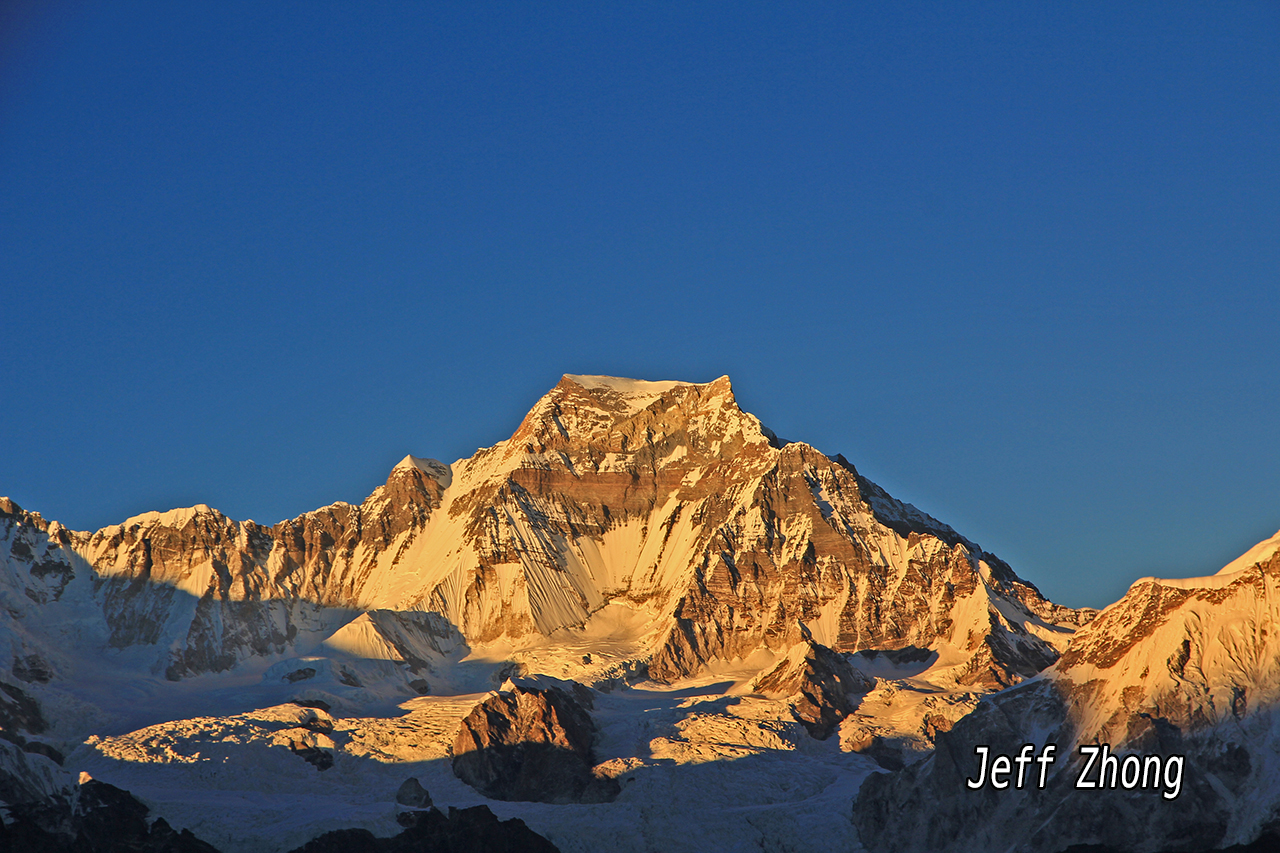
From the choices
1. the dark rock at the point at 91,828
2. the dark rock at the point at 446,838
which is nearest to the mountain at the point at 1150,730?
the dark rock at the point at 446,838

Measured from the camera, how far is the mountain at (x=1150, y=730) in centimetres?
15512

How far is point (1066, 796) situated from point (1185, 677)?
1578 cm

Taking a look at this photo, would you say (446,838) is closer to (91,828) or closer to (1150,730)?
(91,828)

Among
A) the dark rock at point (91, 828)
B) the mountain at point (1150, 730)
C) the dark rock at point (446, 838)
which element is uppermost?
the mountain at point (1150, 730)

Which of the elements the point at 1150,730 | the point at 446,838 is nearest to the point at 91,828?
the point at 446,838

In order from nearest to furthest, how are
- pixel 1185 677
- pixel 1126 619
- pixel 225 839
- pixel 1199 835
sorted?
pixel 1199 835
pixel 1185 677
pixel 1126 619
pixel 225 839

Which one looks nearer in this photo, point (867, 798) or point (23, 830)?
point (23, 830)

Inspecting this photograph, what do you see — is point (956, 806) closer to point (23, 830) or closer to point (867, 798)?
point (867, 798)

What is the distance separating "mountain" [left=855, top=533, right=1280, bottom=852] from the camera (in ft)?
509

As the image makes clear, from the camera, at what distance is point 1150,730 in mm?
160625

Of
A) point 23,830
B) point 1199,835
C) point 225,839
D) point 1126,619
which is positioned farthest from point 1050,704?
point 23,830

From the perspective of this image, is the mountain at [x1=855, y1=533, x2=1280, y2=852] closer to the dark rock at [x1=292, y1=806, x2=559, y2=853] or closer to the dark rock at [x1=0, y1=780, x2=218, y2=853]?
the dark rock at [x1=292, y1=806, x2=559, y2=853]

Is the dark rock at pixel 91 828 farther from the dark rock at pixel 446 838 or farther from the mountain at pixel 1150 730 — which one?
the mountain at pixel 1150 730

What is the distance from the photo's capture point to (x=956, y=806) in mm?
178000
